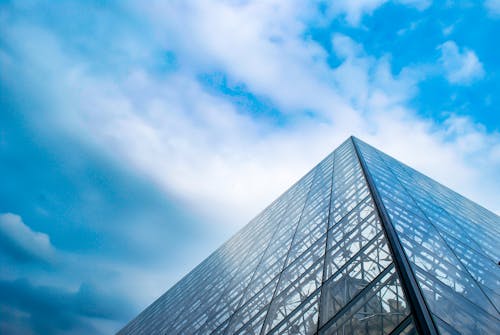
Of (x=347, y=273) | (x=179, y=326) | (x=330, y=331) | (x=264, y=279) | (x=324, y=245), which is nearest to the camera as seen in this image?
(x=330, y=331)

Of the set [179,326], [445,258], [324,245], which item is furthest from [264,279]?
[179,326]

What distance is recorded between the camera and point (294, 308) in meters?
5.43

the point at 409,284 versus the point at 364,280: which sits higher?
the point at 364,280

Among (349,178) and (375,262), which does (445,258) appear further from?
(349,178)

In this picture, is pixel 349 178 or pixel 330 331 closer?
pixel 330 331

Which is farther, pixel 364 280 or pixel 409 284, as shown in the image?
pixel 364 280

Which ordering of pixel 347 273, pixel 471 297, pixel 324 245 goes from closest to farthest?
pixel 471 297 < pixel 347 273 < pixel 324 245

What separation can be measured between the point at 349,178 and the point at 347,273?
6950 mm

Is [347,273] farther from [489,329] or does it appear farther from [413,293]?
[489,329]

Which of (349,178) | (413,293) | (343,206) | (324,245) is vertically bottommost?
(413,293)

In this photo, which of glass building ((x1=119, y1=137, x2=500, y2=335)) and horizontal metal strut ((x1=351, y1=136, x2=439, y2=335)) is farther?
glass building ((x1=119, y1=137, x2=500, y2=335))

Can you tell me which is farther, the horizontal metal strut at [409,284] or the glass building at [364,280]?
the glass building at [364,280]

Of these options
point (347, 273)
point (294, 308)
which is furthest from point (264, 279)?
point (347, 273)

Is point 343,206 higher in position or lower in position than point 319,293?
higher
